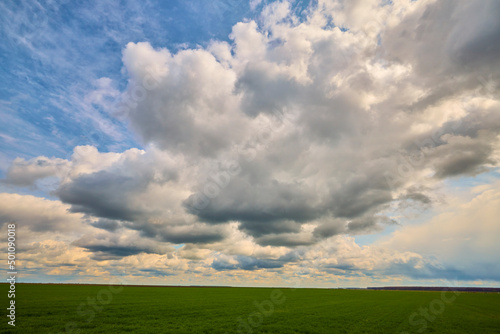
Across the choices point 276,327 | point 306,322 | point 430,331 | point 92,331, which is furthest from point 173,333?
point 430,331

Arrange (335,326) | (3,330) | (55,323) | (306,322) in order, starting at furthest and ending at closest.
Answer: (306,322) < (335,326) < (55,323) < (3,330)

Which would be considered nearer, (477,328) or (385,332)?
(385,332)

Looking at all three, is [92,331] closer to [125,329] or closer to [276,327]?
[125,329]

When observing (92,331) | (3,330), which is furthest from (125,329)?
(3,330)

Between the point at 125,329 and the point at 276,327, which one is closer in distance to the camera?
the point at 125,329

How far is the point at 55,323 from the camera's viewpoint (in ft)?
91.3

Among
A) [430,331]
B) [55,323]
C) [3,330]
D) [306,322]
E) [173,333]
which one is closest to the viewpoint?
[3,330]

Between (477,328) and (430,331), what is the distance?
27.4ft

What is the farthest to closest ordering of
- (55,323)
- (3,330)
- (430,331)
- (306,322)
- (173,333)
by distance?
(306,322) < (430,331) < (55,323) < (173,333) < (3,330)

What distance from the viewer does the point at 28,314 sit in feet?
111

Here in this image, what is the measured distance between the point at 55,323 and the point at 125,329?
8161 mm

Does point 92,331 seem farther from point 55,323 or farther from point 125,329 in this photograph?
point 55,323

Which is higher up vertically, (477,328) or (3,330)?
(3,330)

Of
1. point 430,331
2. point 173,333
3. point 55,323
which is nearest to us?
point 173,333
